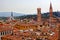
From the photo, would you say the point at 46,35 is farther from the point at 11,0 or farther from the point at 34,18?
the point at 11,0

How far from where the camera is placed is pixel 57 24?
442 cm

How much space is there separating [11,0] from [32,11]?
0.60 metres

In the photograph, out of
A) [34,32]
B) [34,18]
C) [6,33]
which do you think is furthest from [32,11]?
[6,33]

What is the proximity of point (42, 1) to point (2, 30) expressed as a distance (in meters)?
1.22

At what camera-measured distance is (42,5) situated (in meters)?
4.62

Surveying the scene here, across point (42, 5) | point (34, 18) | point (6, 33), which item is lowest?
point (6, 33)

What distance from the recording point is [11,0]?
4.85 meters

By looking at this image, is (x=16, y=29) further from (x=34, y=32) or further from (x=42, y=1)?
(x=42, y=1)

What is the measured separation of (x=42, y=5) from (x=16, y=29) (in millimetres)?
828

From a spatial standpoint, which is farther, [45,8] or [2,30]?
[2,30]

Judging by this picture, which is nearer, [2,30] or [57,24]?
[57,24]

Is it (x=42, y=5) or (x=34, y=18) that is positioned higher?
(x=42, y=5)

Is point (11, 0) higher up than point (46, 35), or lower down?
higher up

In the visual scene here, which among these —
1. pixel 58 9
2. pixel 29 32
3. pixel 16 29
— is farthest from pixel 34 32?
pixel 58 9
